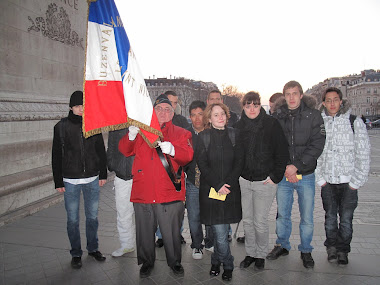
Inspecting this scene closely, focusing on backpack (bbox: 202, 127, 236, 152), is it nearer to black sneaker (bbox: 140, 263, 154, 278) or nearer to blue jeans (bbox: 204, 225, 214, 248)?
blue jeans (bbox: 204, 225, 214, 248)

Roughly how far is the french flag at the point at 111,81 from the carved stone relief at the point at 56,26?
15.5ft

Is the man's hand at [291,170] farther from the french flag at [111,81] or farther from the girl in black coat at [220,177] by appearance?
the french flag at [111,81]

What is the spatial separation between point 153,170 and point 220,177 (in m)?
0.82

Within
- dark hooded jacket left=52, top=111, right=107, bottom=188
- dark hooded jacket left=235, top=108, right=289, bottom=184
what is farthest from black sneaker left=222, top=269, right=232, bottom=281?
dark hooded jacket left=52, top=111, right=107, bottom=188

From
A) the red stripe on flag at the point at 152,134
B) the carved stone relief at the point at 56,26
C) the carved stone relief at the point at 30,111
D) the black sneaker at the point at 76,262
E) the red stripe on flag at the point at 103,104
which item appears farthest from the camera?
the carved stone relief at the point at 56,26

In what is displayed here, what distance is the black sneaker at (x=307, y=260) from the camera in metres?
3.94

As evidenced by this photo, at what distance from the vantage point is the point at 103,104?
3318 mm

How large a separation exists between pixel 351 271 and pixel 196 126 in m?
2.78

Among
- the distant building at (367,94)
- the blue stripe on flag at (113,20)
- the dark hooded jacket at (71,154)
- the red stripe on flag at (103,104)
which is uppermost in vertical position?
the distant building at (367,94)

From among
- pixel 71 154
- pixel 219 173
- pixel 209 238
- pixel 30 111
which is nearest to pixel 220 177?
pixel 219 173

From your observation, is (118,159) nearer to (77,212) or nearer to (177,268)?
(77,212)

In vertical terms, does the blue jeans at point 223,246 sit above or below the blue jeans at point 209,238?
above

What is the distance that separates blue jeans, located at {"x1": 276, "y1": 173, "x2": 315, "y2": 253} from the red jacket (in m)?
1.44

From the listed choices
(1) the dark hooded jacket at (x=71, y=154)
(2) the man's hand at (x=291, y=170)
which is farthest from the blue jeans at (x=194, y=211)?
(1) the dark hooded jacket at (x=71, y=154)
